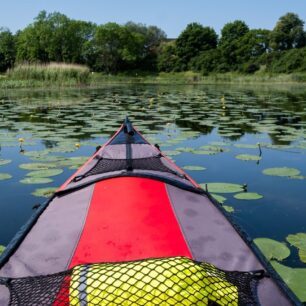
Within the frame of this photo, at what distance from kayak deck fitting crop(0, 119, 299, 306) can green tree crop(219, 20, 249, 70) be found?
3336 centimetres

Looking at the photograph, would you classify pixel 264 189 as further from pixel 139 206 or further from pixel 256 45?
pixel 256 45

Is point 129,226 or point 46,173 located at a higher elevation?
point 129,226

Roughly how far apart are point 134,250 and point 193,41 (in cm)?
4073

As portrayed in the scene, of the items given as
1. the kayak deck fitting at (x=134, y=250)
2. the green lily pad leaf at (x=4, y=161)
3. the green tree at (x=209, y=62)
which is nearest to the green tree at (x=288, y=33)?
the green tree at (x=209, y=62)

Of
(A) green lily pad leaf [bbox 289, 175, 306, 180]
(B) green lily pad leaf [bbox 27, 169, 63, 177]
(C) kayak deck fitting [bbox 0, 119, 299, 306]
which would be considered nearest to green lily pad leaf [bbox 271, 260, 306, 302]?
(C) kayak deck fitting [bbox 0, 119, 299, 306]

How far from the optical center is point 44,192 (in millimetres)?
2998

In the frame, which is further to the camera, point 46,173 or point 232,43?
point 232,43

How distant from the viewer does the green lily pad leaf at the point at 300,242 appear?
2012 mm

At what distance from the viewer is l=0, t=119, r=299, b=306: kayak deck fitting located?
997 mm

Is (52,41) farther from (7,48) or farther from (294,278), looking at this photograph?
(294,278)

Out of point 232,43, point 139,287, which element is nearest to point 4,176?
point 139,287

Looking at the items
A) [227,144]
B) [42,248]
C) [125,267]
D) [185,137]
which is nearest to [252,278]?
[125,267]

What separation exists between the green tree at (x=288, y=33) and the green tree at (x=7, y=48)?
2751cm

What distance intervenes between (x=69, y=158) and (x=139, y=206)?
255 cm
